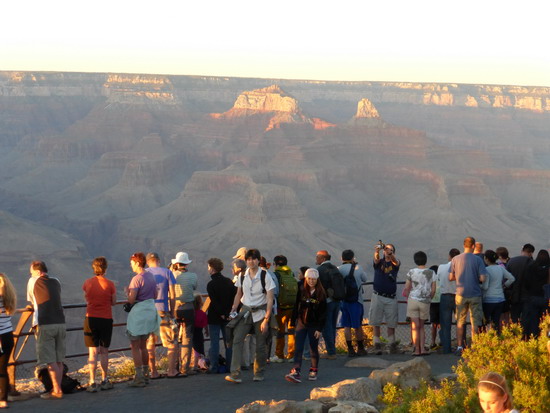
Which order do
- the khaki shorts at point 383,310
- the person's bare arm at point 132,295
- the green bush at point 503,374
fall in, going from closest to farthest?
the green bush at point 503,374 < the person's bare arm at point 132,295 < the khaki shorts at point 383,310

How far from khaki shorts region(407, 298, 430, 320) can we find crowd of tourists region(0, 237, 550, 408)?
0.06 feet

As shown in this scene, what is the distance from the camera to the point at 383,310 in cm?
1488

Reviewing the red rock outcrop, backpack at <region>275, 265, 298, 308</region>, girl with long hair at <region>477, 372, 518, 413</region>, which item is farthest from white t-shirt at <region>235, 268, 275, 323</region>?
the red rock outcrop

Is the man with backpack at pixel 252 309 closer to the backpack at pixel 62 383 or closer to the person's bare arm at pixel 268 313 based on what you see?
the person's bare arm at pixel 268 313

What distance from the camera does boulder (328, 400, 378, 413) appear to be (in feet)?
31.3

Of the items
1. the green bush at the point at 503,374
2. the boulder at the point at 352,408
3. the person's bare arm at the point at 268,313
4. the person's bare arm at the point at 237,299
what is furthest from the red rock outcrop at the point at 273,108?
the green bush at the point at 503,374

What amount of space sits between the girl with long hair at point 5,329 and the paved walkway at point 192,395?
262mm

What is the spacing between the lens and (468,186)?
112 metres

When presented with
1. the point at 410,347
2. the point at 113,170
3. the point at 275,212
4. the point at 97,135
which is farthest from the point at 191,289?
the point at 97,135

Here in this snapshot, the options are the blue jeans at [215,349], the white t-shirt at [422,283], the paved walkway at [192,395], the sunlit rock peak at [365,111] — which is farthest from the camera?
the sunlit rock peak at [365,111]

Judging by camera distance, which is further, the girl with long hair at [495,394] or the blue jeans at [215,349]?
the blue jeans at [215,349]

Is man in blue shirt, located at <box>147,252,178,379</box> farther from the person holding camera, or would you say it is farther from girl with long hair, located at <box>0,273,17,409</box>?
the person holding camera

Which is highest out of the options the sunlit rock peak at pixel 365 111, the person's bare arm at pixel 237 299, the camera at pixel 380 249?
the sunlit rock peak at pixel 365 111

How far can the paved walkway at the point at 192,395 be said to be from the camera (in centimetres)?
1112
